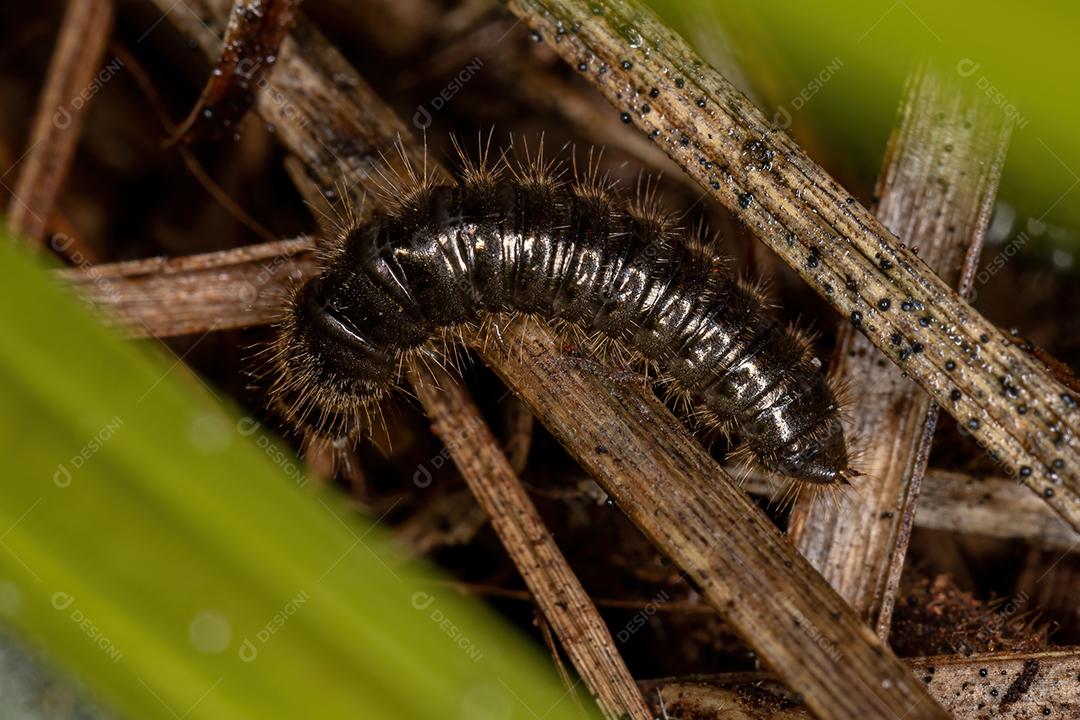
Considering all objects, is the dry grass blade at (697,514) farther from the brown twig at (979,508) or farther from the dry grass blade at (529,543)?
the brown twig at (979,508)

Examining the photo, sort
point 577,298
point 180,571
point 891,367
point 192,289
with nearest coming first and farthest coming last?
point 180,571 → point 577,298 → point 891,367 → point 192,289

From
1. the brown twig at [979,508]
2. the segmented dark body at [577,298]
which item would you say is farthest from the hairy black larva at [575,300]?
the brown twig at [979,508]

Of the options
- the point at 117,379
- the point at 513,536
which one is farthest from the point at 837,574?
the point at 117,379

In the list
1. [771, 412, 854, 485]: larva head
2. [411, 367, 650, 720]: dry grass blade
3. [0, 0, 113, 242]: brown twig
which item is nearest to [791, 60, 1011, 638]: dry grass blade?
[771, 412, 854, 485]: larva head

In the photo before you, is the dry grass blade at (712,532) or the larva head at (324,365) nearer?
the dry grass blade at (712,532)

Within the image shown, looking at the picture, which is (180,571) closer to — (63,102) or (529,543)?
(529,543)

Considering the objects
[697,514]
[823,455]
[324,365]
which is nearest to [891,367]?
[823,455]
